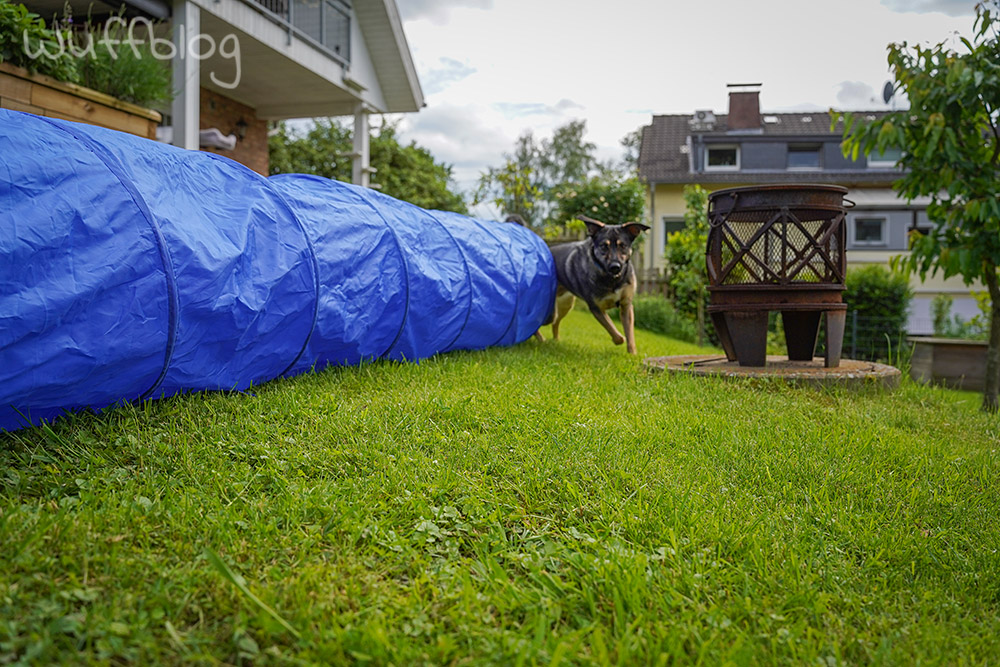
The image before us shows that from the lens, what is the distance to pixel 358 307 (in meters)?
4.05

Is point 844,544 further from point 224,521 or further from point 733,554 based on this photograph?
point 224,521

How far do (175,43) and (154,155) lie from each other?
643 centimetres

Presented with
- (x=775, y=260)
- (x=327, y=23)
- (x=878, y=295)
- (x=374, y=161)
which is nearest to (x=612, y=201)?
(x=878, y=295)

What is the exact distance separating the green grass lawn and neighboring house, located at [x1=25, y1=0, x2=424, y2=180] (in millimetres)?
6659

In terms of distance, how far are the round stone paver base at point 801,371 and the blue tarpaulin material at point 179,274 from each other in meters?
1.79

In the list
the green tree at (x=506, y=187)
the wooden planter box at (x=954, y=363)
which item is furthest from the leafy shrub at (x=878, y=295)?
the green tree at (x=506, y=187)

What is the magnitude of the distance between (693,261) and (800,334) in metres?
7.05

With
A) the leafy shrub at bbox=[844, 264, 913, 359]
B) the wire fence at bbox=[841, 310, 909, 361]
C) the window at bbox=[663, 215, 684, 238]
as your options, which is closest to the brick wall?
the wire fence at bbox=[841, 310, 909, 361]

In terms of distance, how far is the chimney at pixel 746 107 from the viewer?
24484 mm

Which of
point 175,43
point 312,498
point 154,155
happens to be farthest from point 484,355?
point 175,43

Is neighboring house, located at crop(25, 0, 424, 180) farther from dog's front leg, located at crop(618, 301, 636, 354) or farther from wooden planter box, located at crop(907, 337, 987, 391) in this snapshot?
wooden planter box, located at crop(907, 337, 987, 391)

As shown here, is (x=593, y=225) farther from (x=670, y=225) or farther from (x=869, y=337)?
(x=670, y=225)

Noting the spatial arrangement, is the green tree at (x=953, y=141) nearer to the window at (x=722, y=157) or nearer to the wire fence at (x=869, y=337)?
the wire fence at (x=869, y=337)

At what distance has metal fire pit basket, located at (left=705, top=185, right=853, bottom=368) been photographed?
16.1ft
